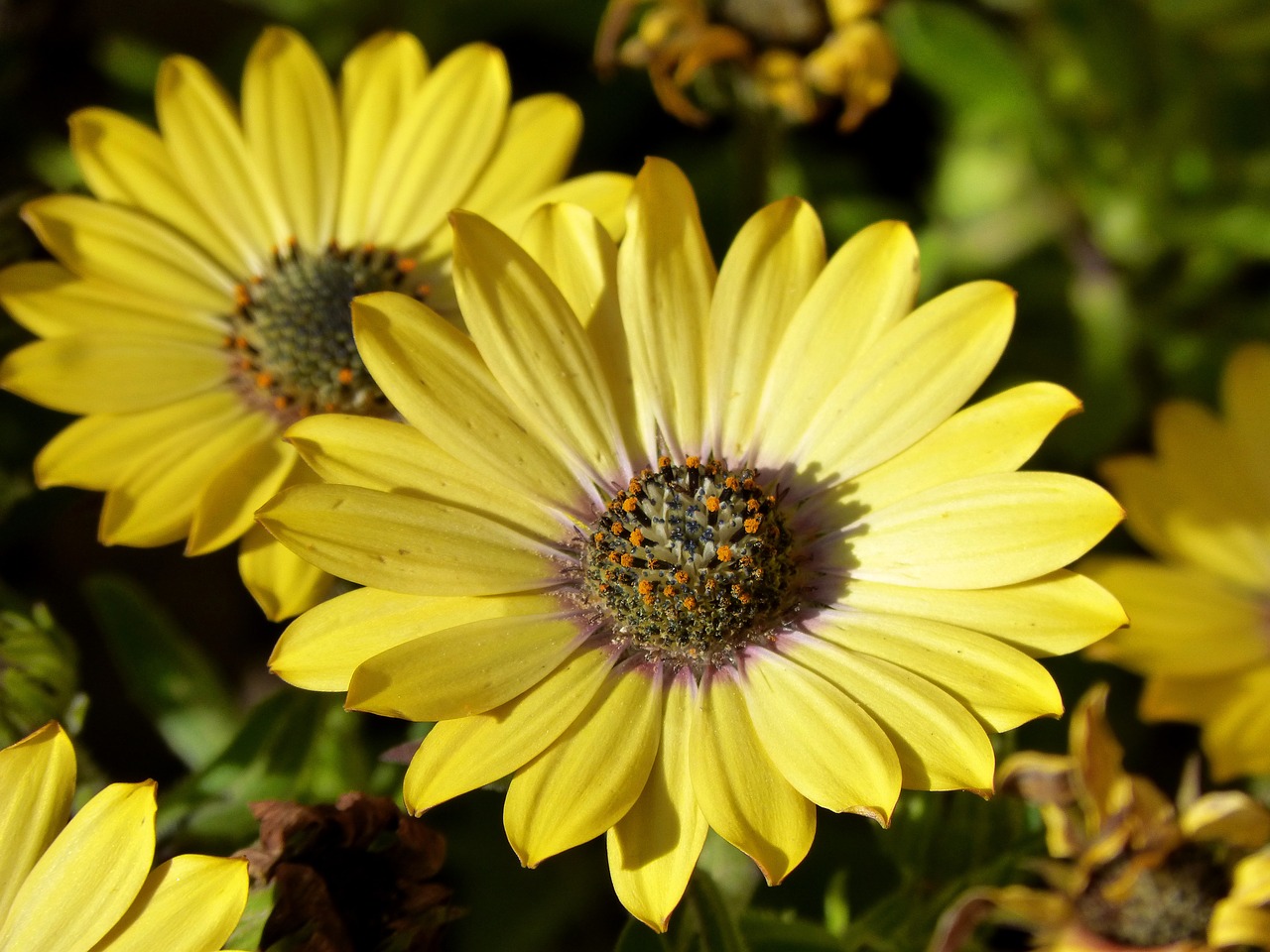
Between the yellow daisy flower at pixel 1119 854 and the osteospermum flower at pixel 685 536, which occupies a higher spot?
the osteospermum flower at pixel 685 536

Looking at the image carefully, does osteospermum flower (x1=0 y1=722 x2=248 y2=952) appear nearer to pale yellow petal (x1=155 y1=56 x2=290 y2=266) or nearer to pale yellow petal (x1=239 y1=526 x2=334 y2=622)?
pale yellow petal (x1=239 y1=526 x2=334 y2=622)

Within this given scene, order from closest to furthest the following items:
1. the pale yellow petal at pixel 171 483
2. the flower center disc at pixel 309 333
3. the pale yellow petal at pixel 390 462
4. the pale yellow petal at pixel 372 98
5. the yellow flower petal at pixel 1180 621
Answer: the pale yellow petal at pixel 390 462 < the pale yellow petal at pixel 171 483 < the flower center disc at pixel 309 333 < the pale yellow petal at pixel 372 98 < the yellow flower petal at pixel 1180 621

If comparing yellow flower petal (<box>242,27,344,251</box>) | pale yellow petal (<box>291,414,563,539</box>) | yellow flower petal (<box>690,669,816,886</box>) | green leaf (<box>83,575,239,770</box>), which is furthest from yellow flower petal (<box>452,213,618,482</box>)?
green leaf (<box>83,575,239,770</box>)

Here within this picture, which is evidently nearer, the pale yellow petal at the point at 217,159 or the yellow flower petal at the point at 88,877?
the yellow flower petal at the point at 88,877

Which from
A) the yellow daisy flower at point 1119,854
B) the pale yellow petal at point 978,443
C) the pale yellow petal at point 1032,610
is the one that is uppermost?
the pale yellow petal at point 978,443

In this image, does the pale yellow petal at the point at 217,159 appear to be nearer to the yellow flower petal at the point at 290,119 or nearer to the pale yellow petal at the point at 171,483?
the yellow flower petal at the point at 290,119

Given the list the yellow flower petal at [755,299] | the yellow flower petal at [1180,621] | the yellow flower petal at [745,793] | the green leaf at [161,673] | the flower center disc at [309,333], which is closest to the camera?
the yellow flower petal at [745,793]

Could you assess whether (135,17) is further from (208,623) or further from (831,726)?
(831,726)

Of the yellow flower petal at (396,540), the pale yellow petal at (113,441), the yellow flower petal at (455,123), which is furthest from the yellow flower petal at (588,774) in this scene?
the yellow flower petal at (455,123)
